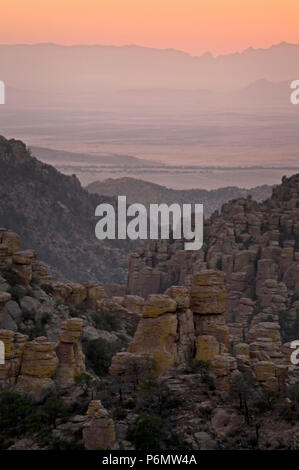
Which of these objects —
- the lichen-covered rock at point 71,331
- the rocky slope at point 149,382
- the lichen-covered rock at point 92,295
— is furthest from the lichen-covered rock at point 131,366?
the lichen-covered rock at point 92,295

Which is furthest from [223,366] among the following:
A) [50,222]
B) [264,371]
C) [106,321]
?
[50,222]

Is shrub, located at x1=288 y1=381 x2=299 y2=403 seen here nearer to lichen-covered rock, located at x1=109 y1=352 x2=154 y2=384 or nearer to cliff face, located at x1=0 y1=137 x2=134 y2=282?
lichen-covered rock, located at x1=109 y1=352 x2=154 y2=384

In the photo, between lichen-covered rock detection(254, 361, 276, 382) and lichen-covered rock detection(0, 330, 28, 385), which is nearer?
lichen-covered rock detection(254, 361, 276, 382)

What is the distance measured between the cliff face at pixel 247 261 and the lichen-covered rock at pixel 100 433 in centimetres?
4009

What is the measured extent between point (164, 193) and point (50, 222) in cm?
6238

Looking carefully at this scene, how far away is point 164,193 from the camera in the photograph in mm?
182125

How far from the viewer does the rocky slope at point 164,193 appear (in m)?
174

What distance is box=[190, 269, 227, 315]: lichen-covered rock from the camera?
45.1 m

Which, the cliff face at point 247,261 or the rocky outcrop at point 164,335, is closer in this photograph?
the rocky outcrop at point 164,335

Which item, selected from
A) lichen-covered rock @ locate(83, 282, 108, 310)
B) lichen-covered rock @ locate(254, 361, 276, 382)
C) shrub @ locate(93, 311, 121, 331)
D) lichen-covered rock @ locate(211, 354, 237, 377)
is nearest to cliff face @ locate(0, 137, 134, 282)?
lichen-covered rock @ locate(83, 282, 108, 310)

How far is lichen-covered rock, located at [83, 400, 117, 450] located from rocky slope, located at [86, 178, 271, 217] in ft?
438

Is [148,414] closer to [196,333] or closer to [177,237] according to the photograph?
[196,333]

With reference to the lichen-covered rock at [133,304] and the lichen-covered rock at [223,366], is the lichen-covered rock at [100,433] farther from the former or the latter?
the lichen-covered rock at [133,304]

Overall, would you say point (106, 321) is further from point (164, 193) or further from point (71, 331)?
point (164, 193)
